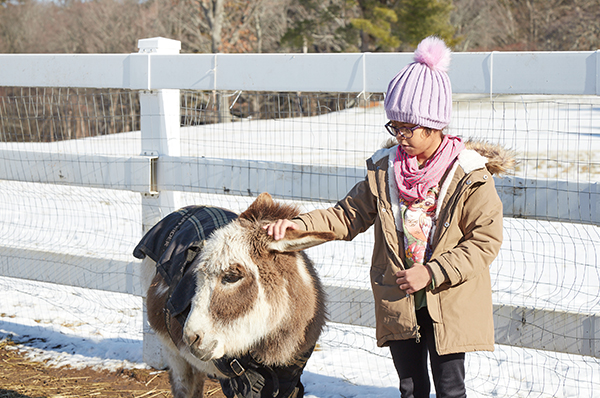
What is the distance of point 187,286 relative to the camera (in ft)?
8.06

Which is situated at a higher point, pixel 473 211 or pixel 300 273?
pixel 473 211

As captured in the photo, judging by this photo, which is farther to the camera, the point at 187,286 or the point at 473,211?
the point at 187,286

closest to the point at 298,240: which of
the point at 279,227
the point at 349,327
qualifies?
the point at 279,227

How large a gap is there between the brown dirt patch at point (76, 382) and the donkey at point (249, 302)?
117 cm

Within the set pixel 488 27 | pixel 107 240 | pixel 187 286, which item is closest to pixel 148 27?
pixel 488 27

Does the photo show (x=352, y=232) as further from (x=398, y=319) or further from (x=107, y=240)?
(x=107, y=240)

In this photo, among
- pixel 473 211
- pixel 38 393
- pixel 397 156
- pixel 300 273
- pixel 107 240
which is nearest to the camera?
pixel 473 211

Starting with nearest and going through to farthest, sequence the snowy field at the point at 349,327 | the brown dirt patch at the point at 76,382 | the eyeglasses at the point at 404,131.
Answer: the eyeglasses at the point at 404,131 < the snowy field at the point at 349,327 < the brown dirt patch at the point at 76,382

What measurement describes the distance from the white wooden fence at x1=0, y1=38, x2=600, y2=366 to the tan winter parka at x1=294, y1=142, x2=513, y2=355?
0.68m

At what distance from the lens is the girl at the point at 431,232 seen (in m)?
2.14

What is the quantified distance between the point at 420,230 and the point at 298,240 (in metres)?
0.51

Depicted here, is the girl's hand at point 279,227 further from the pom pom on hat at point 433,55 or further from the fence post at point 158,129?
the fence post at point 158,129

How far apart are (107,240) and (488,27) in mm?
32503

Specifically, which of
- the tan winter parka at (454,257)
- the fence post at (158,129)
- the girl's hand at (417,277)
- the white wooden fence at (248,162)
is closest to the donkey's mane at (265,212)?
the tan winter parka at (454,257)
